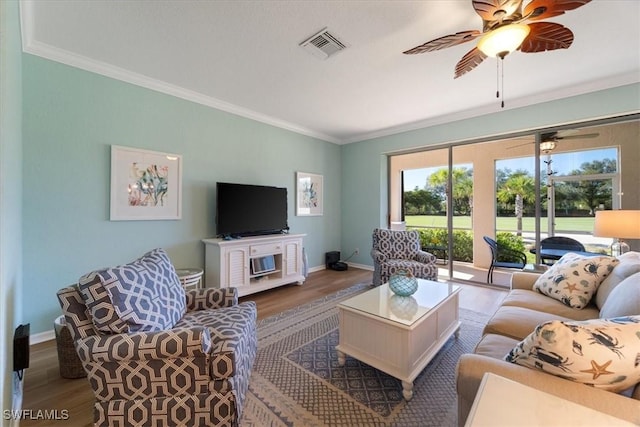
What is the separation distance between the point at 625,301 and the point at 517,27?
5.49 feet

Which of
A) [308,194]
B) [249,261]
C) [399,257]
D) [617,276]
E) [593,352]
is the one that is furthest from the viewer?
[308,194]

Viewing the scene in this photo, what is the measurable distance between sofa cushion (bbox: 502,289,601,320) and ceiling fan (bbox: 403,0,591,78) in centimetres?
180

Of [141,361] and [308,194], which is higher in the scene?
[308,194]

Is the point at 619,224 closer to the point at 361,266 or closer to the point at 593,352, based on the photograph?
the point at 593,352

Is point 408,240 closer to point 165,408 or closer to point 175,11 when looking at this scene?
point 165,408

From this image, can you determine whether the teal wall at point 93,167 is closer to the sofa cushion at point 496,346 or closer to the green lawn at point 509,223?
the sofa cushion at point 496,346

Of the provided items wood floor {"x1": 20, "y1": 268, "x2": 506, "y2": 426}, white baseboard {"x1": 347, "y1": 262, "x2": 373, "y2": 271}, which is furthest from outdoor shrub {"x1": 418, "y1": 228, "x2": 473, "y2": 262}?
white baseboard {"x1": 347, "y1": 262, "x2": 373, "y2": 271}

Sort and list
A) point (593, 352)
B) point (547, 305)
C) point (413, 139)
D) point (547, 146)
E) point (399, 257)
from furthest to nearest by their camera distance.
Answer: point (413, 139)
point (399, 257)
point (547, 146)
point (547, 305)
point (593, 352)

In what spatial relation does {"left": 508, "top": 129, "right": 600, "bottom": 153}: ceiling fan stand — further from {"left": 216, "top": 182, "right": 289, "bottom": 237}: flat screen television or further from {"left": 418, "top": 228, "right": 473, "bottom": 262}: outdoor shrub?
{"left": 216, "top": 182, "right": 289, "bottom": 237}: flat screen television

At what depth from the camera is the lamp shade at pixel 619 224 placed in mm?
2205

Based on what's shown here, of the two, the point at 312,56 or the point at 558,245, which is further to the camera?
the point at 558,245

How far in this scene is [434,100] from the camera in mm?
3469

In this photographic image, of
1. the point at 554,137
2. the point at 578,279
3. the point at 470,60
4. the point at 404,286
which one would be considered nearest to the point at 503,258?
the point at 554,137

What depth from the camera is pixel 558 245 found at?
3.50 meters
